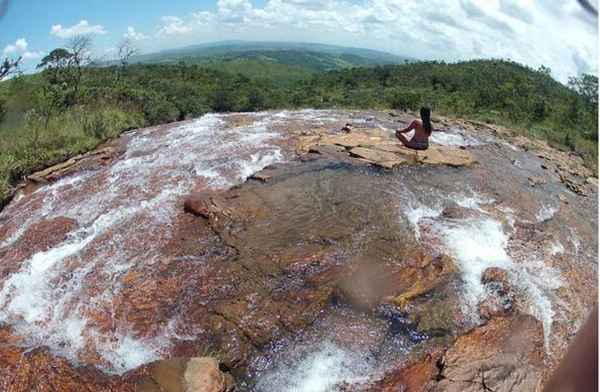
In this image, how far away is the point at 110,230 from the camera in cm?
719

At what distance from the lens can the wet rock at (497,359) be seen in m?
4.52

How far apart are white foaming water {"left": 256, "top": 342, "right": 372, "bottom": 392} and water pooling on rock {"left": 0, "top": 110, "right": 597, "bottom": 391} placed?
0.02m

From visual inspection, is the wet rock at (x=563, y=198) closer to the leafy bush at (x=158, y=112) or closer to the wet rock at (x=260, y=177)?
the wet rock at (x=260, y=177)

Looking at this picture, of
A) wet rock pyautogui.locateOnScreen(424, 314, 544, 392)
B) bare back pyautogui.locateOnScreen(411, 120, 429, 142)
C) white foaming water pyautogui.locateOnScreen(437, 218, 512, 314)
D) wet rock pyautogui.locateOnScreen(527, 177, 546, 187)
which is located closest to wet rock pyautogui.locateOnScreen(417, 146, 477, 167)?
bare back pyautogui.locateOnScreen(411, 120, 429, 142)

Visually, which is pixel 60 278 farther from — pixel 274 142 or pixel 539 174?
pixel 539 174

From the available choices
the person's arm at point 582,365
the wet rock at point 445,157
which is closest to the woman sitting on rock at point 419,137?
the wet rock at point 445,157

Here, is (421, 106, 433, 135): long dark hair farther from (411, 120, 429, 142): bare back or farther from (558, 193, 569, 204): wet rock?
(558, 193, 569, 204): wet rock

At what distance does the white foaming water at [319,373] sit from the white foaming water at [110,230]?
1.35 m

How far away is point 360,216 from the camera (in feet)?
24.7

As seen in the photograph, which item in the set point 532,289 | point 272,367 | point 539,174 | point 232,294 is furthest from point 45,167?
point 539,174

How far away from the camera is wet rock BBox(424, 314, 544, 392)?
452 cm

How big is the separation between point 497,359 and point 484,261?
2.14 metres

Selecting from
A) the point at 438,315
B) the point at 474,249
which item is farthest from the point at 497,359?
the point at 474,249

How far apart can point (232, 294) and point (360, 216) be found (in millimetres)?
2783
